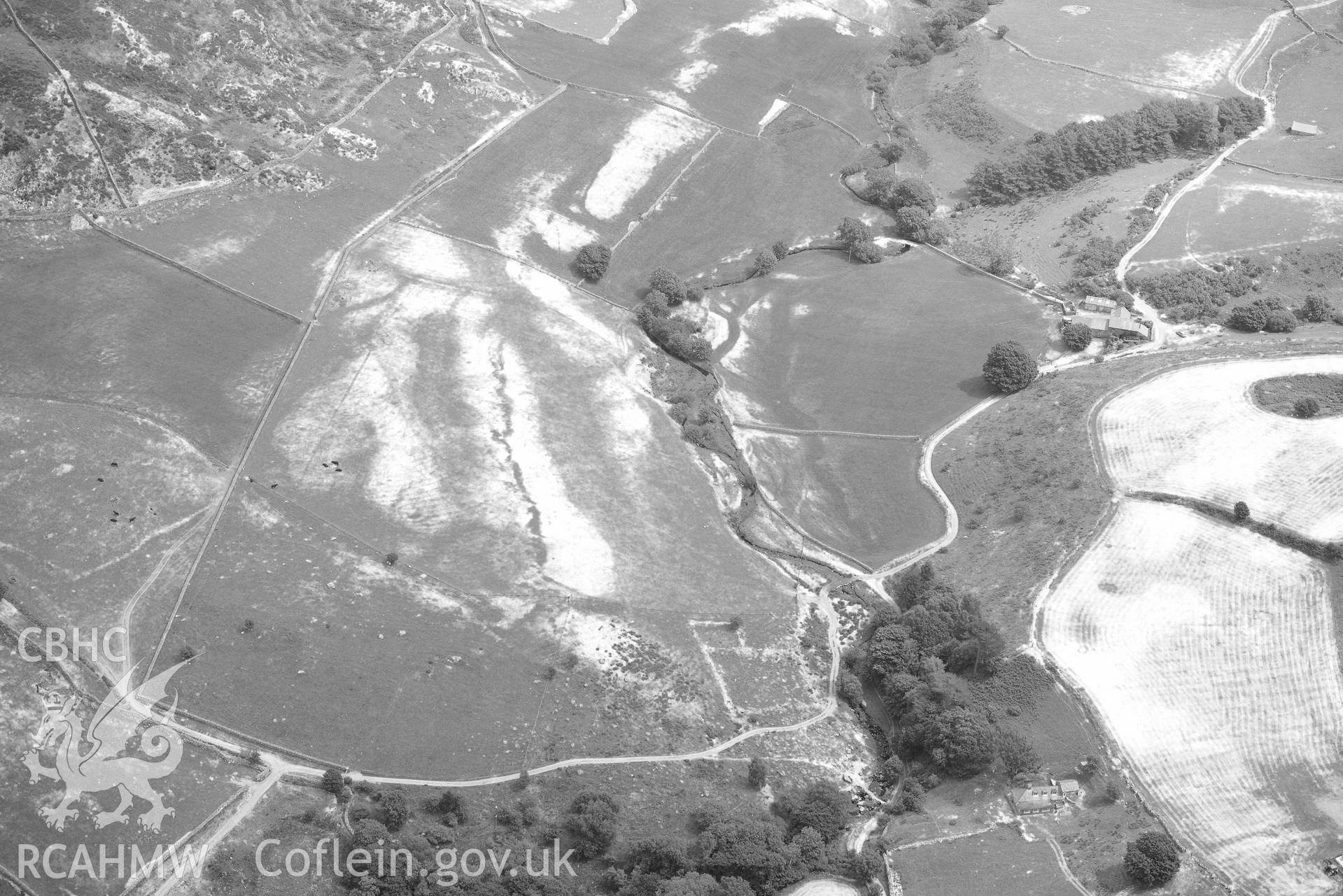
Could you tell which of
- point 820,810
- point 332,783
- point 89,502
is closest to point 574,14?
point 89,502

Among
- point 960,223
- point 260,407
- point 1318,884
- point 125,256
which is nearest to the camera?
point 1318,884

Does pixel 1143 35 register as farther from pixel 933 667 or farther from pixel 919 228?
pixel 933 667

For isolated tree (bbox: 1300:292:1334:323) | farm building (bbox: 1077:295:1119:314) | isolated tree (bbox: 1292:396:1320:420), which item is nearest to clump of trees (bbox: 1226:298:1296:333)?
isolated tree (bbox: 1300:292:1334:323)

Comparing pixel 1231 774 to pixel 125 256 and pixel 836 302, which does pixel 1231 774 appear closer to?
pixel 836 302

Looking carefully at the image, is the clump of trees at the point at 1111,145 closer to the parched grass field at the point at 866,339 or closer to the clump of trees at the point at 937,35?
the parched grass field at the point at 866,339

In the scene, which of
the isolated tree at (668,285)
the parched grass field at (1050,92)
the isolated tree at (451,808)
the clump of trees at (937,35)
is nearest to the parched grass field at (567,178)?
the isolated tree at (668,285)

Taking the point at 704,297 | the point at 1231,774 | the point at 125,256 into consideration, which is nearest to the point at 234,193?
the point at 125,256
